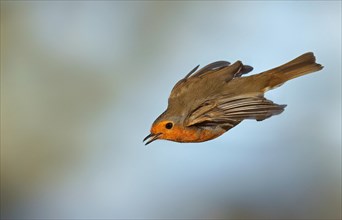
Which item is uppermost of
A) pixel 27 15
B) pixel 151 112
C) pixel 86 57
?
→ pixel 27 15

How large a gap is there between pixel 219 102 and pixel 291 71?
0.16 metres

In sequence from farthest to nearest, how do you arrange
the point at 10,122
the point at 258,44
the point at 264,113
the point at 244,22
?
the point at 10,122 < the point at 244,22 < the point at 258,44 < the point at 264,113

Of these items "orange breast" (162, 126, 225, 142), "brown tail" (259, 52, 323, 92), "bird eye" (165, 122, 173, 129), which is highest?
"brown tail" (259, 52, 323, 92)

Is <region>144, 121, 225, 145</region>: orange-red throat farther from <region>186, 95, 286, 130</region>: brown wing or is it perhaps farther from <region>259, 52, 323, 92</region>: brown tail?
<region>259, 52, 323, 92</region>: brown tail

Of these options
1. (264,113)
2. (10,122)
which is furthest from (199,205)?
→ (264,113)

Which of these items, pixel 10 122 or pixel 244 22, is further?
pixel 10 122

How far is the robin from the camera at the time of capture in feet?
2.49

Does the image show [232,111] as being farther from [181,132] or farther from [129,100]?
[129,100]

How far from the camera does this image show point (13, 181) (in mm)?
1696

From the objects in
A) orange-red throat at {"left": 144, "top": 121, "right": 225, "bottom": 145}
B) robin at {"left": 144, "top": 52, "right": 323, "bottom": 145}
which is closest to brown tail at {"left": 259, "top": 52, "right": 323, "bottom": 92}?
robin at {"left": 144, "top": 52, "right": 323, "bottom": 145}

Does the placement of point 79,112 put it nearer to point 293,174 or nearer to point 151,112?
point 151,112

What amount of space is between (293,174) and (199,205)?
33 centimetres

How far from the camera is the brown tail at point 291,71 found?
2.70 ft

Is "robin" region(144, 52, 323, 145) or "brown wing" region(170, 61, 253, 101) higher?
"brown wing" region(170, 61, 253, 101)
